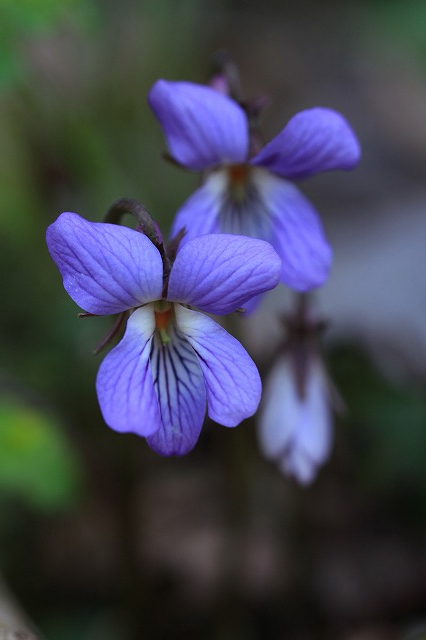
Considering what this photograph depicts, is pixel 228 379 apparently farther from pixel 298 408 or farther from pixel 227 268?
pixel 298 408

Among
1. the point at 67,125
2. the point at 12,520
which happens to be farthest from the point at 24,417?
the point at 67,125

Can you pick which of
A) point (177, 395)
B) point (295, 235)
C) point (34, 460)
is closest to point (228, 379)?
point (177, 395)

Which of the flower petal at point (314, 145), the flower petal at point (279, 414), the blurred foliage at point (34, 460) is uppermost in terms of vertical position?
the flower petal at point (314, 145)

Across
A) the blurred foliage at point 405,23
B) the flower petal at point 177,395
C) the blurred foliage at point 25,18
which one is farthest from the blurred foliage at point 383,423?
the blurred foliage at point 405,23

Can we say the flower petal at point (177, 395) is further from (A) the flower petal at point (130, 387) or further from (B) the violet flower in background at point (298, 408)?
(B) the violet flower in background at point (298, 408)

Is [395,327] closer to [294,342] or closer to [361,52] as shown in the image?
[294,342]

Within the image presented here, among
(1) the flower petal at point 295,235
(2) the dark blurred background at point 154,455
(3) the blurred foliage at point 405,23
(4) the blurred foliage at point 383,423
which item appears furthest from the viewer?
(3) the blurred foliage at point 405,23
